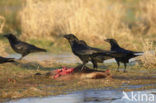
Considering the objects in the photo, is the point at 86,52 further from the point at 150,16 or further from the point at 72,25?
the point at 150,16

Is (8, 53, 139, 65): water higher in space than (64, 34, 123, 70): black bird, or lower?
lower

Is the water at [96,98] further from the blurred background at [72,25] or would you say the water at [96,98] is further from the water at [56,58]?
the blurred background at [72,25]

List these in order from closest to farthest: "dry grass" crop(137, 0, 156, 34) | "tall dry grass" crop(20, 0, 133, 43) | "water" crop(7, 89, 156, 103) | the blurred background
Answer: "water" crop(7, 89, 156, 103), the blurred background, "tall dry grass" crop(20, 0, 133, 43), "dry grass" crop(137, 0, 156, 34)

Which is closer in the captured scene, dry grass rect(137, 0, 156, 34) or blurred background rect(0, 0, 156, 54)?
blurred background rect(0, 0, 156, 54)

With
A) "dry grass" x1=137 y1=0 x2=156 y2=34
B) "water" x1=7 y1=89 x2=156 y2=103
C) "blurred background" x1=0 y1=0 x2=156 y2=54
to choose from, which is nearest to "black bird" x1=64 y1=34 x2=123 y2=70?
"water" x1=7 y1=89 x2=156 y2=103

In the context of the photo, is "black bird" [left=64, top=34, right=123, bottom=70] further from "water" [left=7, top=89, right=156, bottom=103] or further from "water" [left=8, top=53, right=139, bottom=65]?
"water" [left=8, top=53, right=139, bottom=65]

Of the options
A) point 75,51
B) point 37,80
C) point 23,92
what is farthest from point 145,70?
point 23,92

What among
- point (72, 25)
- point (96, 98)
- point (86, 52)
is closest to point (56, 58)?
point (72, 25)

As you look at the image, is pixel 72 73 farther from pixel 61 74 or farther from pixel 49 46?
pixel 49 46

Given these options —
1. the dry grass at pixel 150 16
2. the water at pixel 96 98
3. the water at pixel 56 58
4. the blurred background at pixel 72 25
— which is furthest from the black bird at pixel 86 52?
the dry grass at pixel 150 16

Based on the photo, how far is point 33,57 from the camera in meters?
15.9

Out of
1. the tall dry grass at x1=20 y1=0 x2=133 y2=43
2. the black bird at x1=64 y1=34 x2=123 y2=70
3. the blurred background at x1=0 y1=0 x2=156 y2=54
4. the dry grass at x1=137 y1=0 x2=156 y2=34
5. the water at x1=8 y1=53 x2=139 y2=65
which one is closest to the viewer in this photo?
the black bird at x1=64 y1=34 x2=123 y2=70

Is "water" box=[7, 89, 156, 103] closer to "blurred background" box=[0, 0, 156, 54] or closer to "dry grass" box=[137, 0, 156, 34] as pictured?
"blurred background" box=[0, 0, 156, 54]

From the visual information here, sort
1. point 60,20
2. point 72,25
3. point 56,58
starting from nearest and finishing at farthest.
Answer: point 56,58
point 72,25
point 60,20
